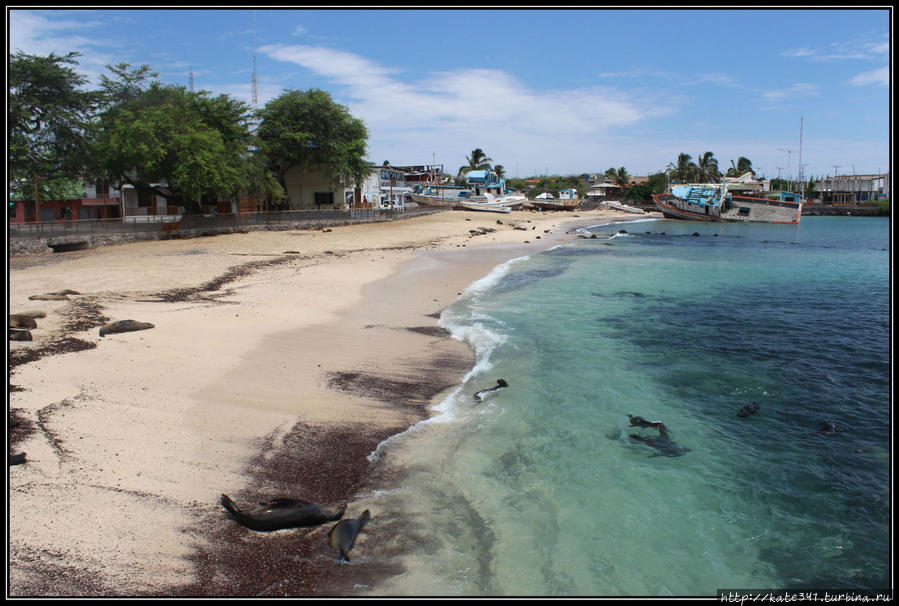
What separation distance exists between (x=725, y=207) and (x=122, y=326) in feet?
279

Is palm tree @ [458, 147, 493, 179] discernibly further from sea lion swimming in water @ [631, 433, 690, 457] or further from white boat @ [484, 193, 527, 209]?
sea lion swimming in water @ [631, 433, 690, 457]

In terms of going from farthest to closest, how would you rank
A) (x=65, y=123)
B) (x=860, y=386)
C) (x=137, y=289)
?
(x=65, y=123) < (x=137, y=289) < (x=860, y=386)

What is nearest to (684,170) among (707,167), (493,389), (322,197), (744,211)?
(707,167)

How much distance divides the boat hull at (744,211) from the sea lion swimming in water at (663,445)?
262 ft

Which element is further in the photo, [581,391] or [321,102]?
[321,102]

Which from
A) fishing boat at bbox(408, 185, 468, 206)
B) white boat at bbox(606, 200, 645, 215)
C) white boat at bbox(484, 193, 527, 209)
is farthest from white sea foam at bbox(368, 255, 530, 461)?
white boat at bbox(606, 200, 645, 215)

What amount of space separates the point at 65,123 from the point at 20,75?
9.09 ft

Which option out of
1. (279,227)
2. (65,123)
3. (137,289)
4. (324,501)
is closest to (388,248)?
(279,227)

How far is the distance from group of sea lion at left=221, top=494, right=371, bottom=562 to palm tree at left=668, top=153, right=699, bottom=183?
4614 inches

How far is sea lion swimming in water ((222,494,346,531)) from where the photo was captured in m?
5.52

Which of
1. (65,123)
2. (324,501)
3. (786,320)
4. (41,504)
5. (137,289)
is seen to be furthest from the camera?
(65,123)

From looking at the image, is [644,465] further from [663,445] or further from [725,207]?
[725,207]

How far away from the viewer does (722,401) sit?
10.3 m

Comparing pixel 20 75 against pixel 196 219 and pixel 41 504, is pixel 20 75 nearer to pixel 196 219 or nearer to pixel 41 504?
pixel 196 219
